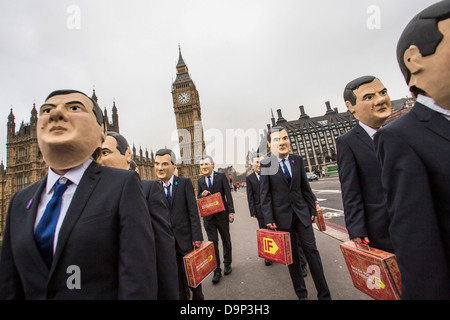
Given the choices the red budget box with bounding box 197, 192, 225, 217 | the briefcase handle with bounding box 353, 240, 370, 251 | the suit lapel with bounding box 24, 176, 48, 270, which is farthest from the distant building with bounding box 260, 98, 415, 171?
the suit lapel with bounding box 24, 176, 48, 270

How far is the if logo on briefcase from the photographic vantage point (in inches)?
96.6

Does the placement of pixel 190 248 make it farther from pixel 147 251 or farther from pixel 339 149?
pixel 339 149

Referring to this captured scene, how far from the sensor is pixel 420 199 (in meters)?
0.84

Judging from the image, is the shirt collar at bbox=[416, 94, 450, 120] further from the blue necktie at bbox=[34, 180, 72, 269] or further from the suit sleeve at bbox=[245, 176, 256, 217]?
the suit sleeve at bbox=[245, 176, 256, 217]

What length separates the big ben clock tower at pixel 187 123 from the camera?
183 ft

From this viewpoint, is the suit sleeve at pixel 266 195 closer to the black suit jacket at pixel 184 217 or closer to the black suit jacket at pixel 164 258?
the black suit jacket at pixel 184 217

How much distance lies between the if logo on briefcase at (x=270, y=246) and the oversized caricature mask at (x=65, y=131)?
2277mm

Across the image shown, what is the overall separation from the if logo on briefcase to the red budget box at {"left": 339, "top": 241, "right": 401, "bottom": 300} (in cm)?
92

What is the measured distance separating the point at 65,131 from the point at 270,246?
8.16 ft

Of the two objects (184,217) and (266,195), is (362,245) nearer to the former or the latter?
(266,195)

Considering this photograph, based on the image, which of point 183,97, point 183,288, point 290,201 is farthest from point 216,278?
point 183,97

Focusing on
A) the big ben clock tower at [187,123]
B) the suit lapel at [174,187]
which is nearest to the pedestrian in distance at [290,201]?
the suit lapel at [174,187]

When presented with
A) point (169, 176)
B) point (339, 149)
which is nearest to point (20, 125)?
point (169, 176)

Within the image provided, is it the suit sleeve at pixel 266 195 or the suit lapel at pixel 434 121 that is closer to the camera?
the suit lapel at pixel 434 121
